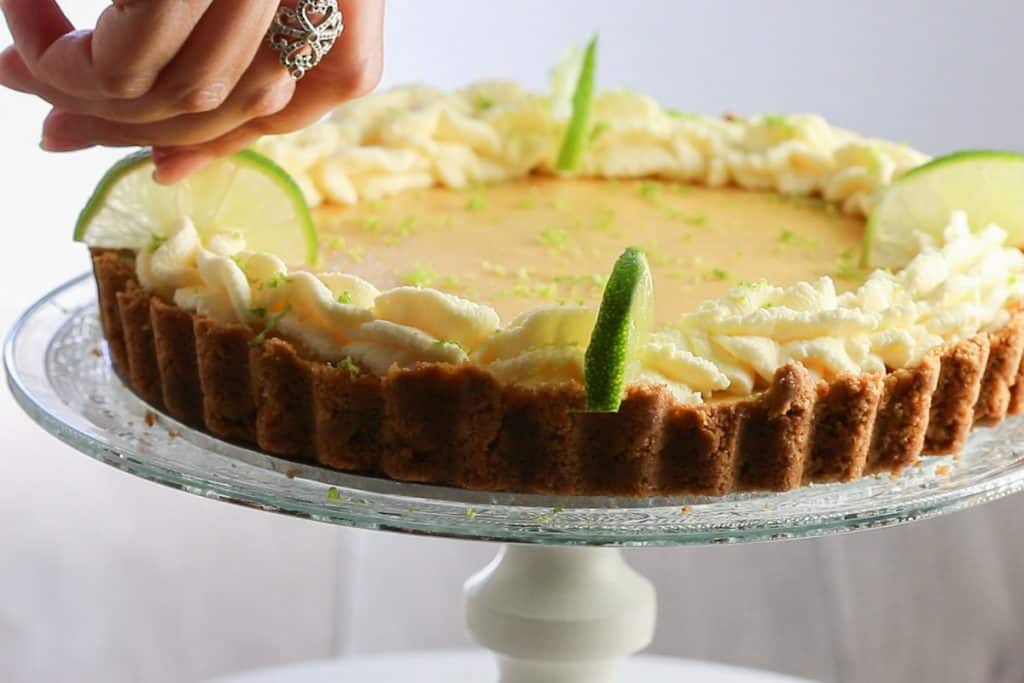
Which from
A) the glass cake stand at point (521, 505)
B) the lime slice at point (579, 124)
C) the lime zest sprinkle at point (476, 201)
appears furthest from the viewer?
the lime slice at point (579, 124)

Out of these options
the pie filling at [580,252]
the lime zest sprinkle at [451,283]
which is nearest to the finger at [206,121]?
the pie filling at [580,252]

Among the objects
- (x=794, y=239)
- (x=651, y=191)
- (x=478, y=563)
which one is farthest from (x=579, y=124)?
(x=478, y=563)

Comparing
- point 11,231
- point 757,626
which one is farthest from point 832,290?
point 11,231

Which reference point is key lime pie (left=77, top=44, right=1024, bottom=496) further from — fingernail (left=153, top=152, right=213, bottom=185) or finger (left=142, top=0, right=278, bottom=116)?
finger (left=142, top=0, right=278, bottom=116)

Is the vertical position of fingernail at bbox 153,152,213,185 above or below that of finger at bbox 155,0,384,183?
below

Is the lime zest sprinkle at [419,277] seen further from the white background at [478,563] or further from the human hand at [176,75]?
the white background at [478,563]

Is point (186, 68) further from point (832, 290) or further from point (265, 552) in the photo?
point (265, 552)

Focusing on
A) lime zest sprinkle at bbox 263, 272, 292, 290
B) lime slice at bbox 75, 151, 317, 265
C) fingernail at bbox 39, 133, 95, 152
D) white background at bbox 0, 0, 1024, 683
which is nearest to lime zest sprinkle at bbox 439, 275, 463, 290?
lime slice at bbox 75, 151, 317, 265
